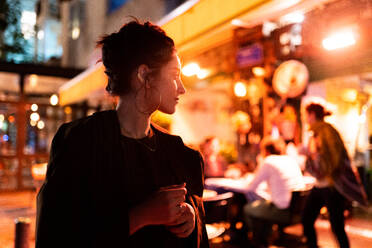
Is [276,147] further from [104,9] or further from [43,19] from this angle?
[43,19]

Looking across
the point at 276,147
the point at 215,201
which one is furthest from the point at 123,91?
the point at 276,147

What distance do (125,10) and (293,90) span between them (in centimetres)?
762

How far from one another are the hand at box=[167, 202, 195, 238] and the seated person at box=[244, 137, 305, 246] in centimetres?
381

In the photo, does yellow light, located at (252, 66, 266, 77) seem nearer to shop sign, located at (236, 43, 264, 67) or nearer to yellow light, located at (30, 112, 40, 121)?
shop sign, located at (236, 43, 264, 67)

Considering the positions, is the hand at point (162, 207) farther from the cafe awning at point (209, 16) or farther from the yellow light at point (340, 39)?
the yellow light at point (340, 39)

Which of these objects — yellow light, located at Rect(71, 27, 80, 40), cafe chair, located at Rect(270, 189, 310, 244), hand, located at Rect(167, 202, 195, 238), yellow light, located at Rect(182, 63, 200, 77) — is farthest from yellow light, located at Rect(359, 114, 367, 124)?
yellow light, located at Rect(71, 27, 80, 40)

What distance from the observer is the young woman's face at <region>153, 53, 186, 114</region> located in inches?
45.2

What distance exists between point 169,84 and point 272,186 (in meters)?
3.93

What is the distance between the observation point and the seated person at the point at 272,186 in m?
4.67

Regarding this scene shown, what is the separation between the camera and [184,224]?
1.07 metres

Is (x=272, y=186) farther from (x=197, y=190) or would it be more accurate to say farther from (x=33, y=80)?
(x=33, y=80)

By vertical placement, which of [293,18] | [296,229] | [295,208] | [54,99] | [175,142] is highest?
[293,18]

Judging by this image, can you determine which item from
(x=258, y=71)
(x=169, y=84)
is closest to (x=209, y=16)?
(x=169, y=84)

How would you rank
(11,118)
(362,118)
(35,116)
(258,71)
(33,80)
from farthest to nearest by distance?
(35,116)
(33,80)
(11,118)
(362,118)
(258,71)
